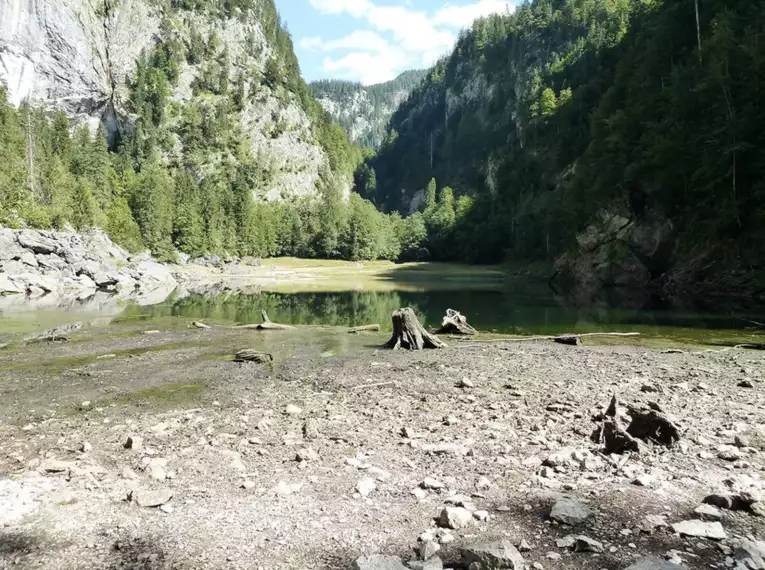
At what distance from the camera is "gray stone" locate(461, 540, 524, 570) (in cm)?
412

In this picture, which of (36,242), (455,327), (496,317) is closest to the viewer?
(455,327)

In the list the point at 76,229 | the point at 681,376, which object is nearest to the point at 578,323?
the point at 681,376

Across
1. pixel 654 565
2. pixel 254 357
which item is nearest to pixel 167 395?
pixel 254 357

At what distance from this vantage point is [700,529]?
4.75m

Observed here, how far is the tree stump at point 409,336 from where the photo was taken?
773 inches

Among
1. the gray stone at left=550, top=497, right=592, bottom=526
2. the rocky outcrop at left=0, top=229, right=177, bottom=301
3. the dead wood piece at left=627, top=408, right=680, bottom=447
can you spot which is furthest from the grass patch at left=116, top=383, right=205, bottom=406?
the rocky outcrop at left=0, top=229, right=177, bottom=301

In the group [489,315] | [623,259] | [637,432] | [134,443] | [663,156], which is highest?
[663,156]

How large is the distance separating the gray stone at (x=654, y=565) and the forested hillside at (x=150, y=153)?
85091 mm

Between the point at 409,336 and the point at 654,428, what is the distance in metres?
12.9

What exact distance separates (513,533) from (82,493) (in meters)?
4.97

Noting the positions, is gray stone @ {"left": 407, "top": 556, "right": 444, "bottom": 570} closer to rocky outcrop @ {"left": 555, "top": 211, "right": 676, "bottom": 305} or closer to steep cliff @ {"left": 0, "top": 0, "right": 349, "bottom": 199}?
rocky outcrop @ {"left": 555, "top": 211, "right": 676, "bottom": 305}

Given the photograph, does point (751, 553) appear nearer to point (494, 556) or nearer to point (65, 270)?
point (494, 556)

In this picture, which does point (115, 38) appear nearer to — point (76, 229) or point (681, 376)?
point (76, 229)

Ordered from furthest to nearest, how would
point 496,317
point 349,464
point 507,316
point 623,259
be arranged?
point 623,259 < point 507,316 < point 496,317 < point 349,464
